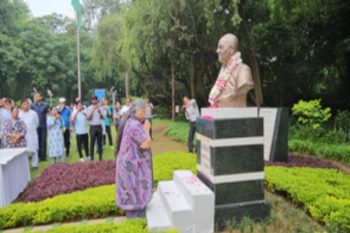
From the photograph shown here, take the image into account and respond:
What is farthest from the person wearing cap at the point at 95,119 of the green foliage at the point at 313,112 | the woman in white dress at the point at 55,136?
the green foliage at the point at 313,112

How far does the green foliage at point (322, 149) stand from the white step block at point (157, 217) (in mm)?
6006

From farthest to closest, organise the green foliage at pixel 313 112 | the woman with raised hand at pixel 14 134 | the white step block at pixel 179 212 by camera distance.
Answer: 1. the green foliage at pixel 313 112
2. the woman with raised hand at pixel 14 134
3. the white step block at pixel 179 212

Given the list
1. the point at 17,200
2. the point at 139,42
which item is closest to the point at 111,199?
the point at 17,200

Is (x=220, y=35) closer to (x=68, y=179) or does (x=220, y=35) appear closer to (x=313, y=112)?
(x=313, y=112)

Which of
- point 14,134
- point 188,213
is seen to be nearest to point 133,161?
point 188,213

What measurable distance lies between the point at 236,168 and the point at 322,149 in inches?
231

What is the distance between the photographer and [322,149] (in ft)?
29.8

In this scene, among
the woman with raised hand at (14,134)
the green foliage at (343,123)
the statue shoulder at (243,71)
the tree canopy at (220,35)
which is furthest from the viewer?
the tree canopy at (220,35)

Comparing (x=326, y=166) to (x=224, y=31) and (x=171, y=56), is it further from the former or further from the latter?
(x=171, y=56)

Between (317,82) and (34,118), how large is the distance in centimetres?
1507

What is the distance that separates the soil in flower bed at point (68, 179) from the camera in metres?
6.01

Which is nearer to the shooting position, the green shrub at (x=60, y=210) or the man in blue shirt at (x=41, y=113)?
the green shrub at (x=60, y=210)

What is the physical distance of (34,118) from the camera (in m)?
8.17

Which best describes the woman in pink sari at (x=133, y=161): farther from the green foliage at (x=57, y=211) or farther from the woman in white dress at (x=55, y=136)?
the woman in white dress at (x=55, y=136)
